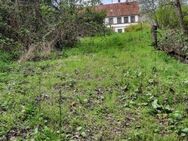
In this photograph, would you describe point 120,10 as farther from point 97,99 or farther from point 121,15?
point 97,99

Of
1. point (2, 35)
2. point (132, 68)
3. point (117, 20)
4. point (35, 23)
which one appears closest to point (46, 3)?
point (35, 23)

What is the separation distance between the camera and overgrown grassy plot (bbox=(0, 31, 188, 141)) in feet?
22.0

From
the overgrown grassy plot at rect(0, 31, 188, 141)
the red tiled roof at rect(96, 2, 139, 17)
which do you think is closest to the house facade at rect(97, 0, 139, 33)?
the red tiled roof at rect(96, 2, 139, 17)

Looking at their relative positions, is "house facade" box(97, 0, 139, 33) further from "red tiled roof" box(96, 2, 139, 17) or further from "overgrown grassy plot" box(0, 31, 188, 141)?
"overgrown grassy plot" box(0, 31, 188, 141)

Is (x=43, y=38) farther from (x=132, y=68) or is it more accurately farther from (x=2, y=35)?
Result: (x=132, y=68)

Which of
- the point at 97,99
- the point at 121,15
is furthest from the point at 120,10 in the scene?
the point at 97,99

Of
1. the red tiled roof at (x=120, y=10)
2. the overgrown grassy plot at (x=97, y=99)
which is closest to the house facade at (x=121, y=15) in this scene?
the red tiled roof at (x=120, y=10)

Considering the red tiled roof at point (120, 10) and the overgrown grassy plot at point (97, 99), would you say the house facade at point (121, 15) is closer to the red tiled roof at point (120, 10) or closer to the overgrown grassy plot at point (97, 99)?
the red tiled roof at point (120, 10)

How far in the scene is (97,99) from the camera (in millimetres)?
8539

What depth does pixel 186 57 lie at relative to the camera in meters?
13.2

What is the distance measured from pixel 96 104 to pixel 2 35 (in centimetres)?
845

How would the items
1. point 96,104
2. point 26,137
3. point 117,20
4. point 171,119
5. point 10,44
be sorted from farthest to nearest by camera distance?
point 117,20 < point 10,44 < point 96,104 < point 171,119 < point 26,137

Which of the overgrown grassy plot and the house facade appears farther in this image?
the house facade

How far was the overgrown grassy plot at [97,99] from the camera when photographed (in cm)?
669
